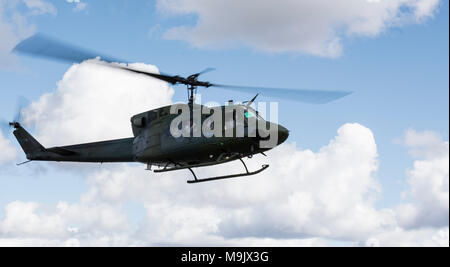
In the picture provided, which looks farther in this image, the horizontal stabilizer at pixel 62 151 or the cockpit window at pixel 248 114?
the horizontal stabilizer at pixel 62 151

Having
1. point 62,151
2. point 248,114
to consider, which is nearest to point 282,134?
point 248,114

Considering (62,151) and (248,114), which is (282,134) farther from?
(62,151)

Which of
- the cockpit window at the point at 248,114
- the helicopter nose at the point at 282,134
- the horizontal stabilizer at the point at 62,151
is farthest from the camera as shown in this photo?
the horizontal stabilizer at the point at 62,151

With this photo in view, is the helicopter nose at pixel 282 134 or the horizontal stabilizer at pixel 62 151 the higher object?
the horizontal stabilizer at pixel 62 151

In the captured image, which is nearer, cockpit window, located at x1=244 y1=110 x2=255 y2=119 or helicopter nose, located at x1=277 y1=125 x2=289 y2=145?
helicopter nose, located at x1=277 y1=125 x2=289 y2=145

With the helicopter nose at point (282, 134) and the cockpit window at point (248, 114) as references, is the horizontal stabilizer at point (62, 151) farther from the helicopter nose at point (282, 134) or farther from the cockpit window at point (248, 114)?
the helicopter nose at point (282, 134)

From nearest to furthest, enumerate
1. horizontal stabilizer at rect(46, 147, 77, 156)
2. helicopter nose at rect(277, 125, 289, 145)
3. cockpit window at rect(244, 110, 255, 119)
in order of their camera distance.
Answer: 1. helicopter nose at rect(277, 125, 289, 145)
2. cockpit window at rect(244, 110, 255, 119)
3. horizontal stabilizer at rect(46, 147, 77, 156)

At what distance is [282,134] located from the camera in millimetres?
24688

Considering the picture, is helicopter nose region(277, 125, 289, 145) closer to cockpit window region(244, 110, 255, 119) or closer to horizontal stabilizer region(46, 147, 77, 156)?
cockpit window region(244, 110, 255, 119)

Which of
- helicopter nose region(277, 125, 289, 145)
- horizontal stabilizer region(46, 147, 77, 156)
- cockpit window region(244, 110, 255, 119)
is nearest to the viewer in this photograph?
helicopter nose region(277, 125, 289, 145)

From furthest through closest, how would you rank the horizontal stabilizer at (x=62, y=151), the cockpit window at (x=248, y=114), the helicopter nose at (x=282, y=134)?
the horizontal stabilizer at (x=62, y=151) → the cockpit window at (x=248, y=114) → the helicopter nose at (x=282, y=134)

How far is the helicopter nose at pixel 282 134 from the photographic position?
24.6m

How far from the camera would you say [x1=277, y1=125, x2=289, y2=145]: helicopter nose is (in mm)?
24641
